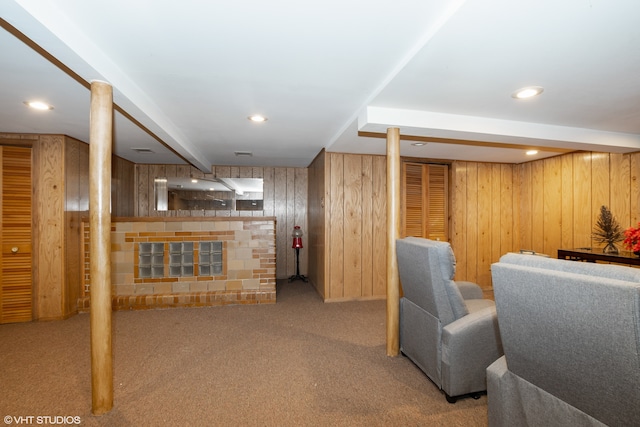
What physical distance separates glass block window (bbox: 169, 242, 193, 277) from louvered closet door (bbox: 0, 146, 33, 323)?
1.52 m

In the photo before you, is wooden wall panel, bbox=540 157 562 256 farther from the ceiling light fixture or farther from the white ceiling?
the ceiling light fixture

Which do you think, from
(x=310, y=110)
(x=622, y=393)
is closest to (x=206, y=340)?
(x=310, y=110)

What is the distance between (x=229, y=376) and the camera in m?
2.27

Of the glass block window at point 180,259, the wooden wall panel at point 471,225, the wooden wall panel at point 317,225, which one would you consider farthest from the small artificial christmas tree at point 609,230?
the glass block window at point 180,259

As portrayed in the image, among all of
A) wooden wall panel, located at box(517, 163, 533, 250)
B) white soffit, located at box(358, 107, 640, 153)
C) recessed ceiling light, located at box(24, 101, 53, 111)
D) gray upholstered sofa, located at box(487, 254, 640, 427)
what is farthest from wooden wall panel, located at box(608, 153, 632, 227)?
recessed ceiling light, located at box(24, 101, 53, 111)

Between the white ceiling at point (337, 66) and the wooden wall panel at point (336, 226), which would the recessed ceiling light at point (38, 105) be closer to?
the white ceiling at point (337, 66)

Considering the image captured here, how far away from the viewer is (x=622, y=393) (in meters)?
0.95

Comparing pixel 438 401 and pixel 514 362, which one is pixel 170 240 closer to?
pixel 438 401

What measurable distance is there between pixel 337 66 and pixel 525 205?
15.6ft

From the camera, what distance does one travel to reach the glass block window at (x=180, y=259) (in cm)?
408

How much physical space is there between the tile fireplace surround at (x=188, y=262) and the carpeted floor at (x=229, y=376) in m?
0.52

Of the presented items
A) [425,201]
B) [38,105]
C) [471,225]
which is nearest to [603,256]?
[471,225]

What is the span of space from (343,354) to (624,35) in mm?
2821

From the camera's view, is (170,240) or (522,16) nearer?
(522,16)
